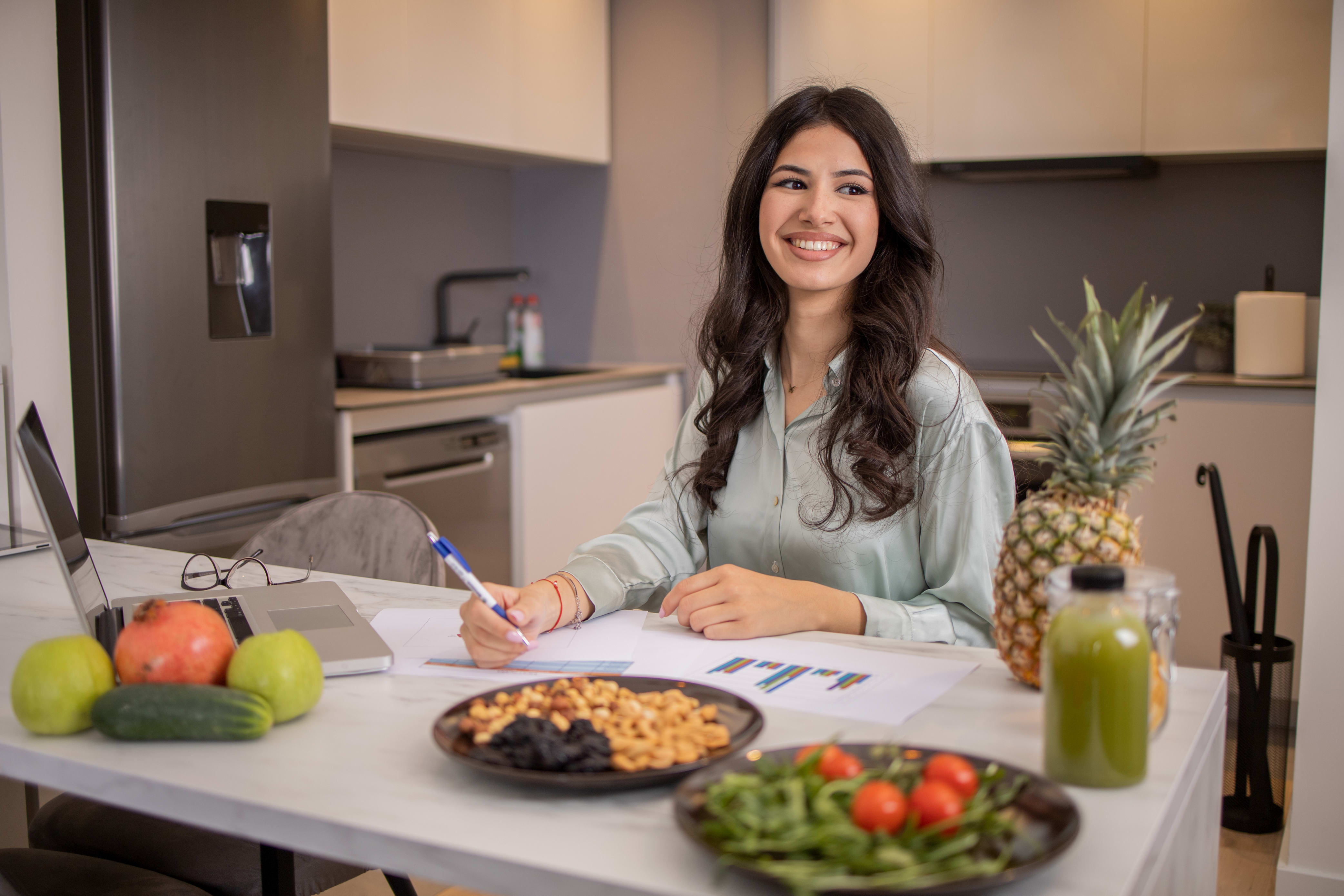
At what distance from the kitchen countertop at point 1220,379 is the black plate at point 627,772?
221 centimetres

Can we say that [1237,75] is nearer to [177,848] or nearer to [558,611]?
[558,611]

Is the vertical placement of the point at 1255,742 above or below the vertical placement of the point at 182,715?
below

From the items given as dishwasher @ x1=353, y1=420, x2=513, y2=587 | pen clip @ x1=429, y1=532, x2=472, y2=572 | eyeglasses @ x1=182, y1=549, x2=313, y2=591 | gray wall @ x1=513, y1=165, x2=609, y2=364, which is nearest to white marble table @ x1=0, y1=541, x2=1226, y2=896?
pen clip @ x1=429, y1=532, x2=472, y2=572

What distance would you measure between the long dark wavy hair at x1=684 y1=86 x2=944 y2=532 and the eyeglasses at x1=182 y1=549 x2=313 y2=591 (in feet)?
2.03

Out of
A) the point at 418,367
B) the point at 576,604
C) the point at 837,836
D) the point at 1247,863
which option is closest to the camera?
the point at 837,836

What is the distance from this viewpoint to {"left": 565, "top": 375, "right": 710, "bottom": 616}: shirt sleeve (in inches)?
55.7

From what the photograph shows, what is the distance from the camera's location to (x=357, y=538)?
1926 millimetres

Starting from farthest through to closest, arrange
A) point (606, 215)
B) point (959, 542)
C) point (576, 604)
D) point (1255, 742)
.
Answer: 1. point (606, 215)
2. point (1255, 742)
3. point (959, 542)
4. point (576, 604)

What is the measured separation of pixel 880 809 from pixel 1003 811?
0.35ft

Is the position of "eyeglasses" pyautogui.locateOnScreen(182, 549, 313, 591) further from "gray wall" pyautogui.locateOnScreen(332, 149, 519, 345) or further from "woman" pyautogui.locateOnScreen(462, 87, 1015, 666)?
"gray wall" pyautogui.locateOnScreen(332, 149, 519, 345)

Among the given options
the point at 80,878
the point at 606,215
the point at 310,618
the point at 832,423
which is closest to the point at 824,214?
the point at 832,423

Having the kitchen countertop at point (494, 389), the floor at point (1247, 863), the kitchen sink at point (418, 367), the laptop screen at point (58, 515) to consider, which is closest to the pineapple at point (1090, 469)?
the laptop screen at point (58, 515)

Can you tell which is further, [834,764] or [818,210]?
[818,210]

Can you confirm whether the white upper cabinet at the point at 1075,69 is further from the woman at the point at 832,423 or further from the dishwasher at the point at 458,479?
the woman at the point at 832,423
